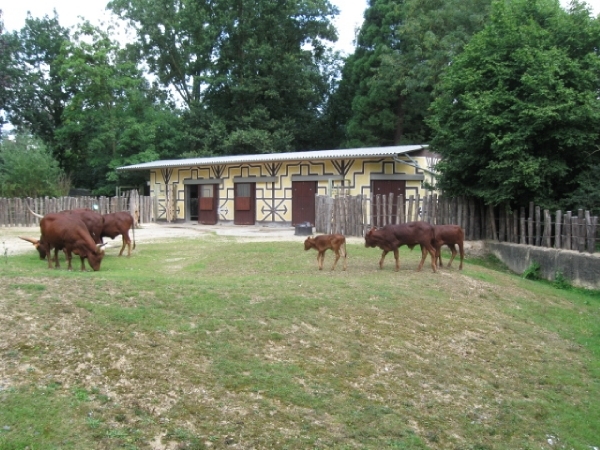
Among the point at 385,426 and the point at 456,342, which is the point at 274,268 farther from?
the point at 385,426

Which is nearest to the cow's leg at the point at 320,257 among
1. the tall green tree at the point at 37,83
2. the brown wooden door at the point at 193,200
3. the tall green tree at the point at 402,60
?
the tall green tree at the point at 402,60

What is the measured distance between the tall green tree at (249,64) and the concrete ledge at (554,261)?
2155cm

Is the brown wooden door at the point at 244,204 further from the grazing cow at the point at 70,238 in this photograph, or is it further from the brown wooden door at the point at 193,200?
the grazing cow at the point at 70,238

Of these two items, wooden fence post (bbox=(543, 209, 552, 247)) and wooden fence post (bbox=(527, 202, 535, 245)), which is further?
wooden fence post (bbox=(527, 202, 535, 245))

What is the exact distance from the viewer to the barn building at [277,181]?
2236cm

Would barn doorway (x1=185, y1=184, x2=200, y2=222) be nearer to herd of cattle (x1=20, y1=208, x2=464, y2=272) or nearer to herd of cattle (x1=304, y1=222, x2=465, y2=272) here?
herd of cattle (x1=20, y1=208, x2=464, y2=272)

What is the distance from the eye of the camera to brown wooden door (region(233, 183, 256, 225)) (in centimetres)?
2670

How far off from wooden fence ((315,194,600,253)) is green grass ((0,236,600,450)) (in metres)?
3.89

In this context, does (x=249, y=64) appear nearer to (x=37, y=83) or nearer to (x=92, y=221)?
(x=37, y=83)

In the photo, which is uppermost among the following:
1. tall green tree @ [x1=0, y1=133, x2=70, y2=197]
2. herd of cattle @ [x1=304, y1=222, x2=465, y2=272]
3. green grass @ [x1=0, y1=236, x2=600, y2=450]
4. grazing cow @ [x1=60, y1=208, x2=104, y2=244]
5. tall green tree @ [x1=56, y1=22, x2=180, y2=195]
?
tall green tree @ [x1=56, y1=22, x2=180, y2=195]

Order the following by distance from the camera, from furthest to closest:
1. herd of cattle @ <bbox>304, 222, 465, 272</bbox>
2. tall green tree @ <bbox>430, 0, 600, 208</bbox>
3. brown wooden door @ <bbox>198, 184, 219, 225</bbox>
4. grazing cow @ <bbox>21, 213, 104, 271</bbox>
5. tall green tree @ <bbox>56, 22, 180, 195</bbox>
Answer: tall green tree @ <bbox>56, 22, 180, 195</bbox> < brown wooden door @ <bbox>198, 184, 219, 225</bbox> < tall green tree @ <bbox>430, 0, 600, 208</bbox> < herd of cattle @ <bbox>304, 222, 465, 272</bbox> < grazing cow @ <bbox>21, 213, 104, 271</bbox>

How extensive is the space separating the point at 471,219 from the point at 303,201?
375 inches

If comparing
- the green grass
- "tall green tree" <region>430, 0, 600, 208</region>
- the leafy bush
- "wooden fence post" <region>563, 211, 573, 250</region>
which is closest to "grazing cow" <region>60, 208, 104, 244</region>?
the green grass

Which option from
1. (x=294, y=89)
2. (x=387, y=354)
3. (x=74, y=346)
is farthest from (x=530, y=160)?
(x=294, y=89)
